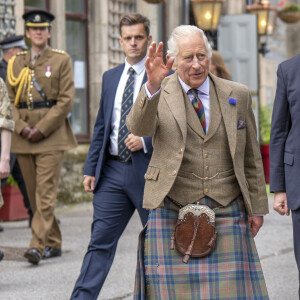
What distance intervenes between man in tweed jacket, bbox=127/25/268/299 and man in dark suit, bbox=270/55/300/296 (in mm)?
326

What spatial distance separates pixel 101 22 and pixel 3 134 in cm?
706

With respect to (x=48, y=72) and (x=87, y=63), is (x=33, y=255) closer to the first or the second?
(x=48, y=72)

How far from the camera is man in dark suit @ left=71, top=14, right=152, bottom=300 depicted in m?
5.85

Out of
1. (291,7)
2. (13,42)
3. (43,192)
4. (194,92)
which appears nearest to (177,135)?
(194,92)

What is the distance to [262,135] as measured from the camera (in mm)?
18016

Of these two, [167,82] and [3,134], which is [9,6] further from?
[167,82]

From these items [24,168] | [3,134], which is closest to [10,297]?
[3,134]

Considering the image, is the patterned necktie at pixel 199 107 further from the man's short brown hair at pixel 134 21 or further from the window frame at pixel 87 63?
the window frame at pixel 87 63

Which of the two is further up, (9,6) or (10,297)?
(9,6)

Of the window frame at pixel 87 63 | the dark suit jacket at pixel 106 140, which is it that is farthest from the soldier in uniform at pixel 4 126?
the window frame at pixel 87 63

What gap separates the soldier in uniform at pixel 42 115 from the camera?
8.45 metres

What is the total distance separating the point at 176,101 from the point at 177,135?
19 cm

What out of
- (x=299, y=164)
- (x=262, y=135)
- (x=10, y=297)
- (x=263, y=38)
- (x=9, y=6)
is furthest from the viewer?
(x=263, y=38)

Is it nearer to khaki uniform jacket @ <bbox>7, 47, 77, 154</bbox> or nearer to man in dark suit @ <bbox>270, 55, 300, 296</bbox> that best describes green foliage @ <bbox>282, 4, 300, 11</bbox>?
khaki uniform jacket @ <bbox>7, 47, 77, 154</bbox>
